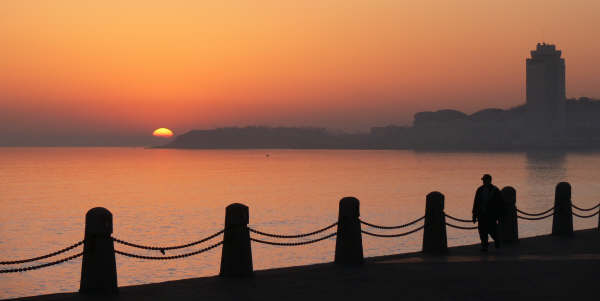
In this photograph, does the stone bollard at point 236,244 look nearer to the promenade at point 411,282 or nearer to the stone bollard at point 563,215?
the promenade at point 411,282

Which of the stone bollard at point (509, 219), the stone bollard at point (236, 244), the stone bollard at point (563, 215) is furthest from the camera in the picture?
the stone bollard at point (563, 215)

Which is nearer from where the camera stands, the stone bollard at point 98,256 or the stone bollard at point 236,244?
the stone bollard at point 98,256

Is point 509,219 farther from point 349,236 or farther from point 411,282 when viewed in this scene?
point 411,282

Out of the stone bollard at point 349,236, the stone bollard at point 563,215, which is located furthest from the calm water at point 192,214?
the stone bollard at point 349,236

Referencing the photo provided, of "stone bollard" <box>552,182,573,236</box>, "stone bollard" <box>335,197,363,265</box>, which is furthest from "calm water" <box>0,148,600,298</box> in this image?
"stone bollard" <box>335,197,363,265</box>

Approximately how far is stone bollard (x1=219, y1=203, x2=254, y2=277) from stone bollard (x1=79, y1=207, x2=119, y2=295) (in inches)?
87.4

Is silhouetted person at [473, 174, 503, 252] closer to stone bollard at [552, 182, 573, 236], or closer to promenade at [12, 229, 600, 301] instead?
promenade at [12, 229, 600, 301]

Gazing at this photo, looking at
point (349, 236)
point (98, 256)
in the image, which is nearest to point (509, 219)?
point (349, 236)

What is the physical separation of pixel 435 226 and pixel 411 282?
4209mm

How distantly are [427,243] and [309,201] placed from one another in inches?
2384

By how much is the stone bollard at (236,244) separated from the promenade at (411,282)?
10.2 inches

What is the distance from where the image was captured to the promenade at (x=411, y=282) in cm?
1081

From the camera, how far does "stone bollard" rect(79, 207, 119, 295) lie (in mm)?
10586

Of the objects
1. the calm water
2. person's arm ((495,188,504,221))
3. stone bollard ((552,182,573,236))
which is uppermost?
person's arm ((495,188,504,221))
